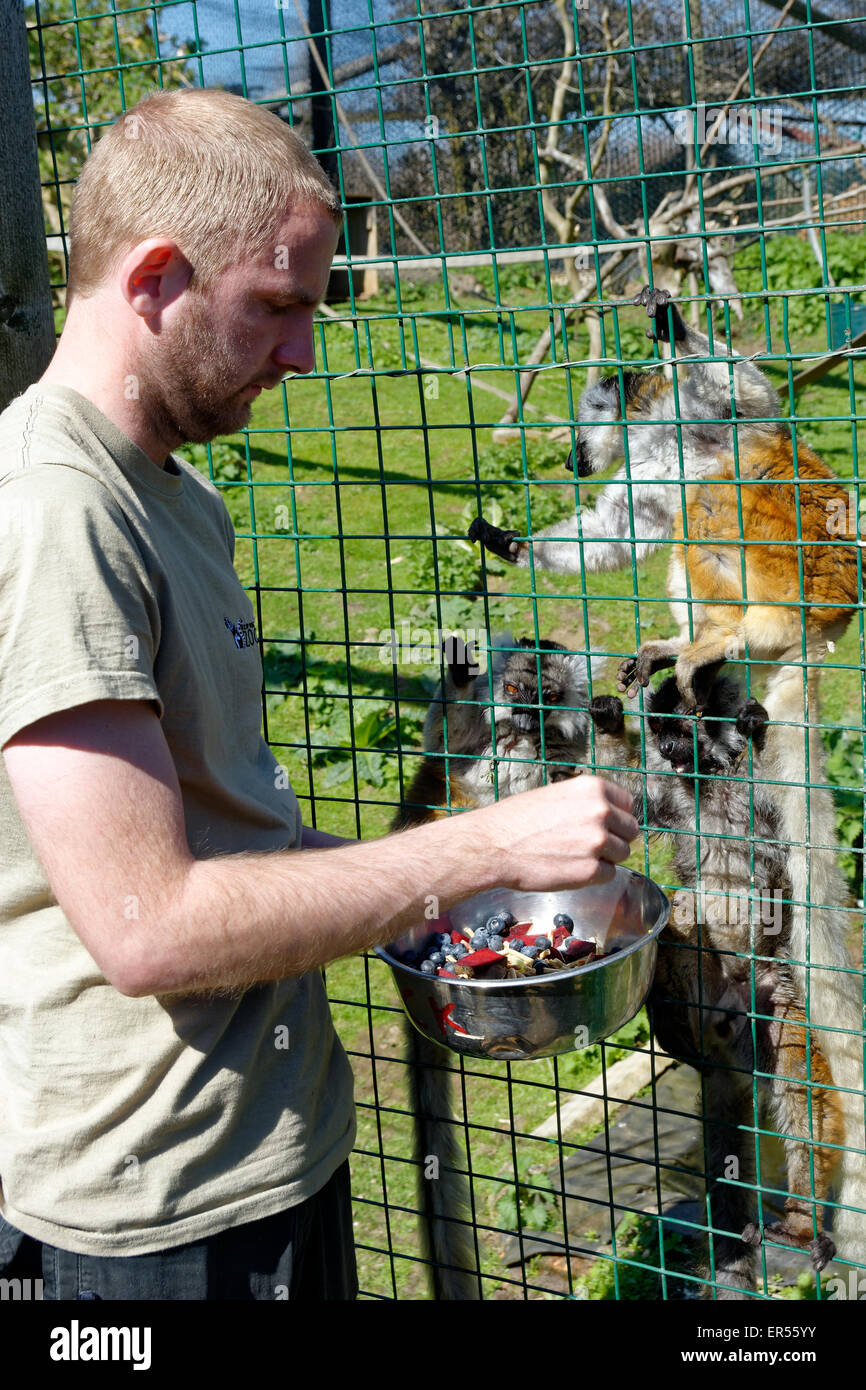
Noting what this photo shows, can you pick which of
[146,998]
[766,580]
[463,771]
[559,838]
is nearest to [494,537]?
[766,580]

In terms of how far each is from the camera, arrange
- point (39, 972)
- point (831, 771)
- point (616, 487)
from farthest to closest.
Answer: point (831, 771) < point (616, 487) < point (39, 972)

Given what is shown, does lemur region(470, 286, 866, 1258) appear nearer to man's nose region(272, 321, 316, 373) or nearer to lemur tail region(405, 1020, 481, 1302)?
→ lemur tail region(405, 1020, 481, 1302)

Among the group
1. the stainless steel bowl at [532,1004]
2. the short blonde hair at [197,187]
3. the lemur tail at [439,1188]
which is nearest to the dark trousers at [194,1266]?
the stainless steel bowl at [532,1004]

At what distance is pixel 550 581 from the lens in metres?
7.97

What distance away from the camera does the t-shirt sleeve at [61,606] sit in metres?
1.60

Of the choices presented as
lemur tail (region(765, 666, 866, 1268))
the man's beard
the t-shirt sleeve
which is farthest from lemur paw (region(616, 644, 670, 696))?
the t-shirt sleeve

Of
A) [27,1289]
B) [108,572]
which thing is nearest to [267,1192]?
[27,1289]

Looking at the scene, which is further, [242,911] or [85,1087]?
[85,1087]

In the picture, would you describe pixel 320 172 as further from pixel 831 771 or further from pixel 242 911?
pixel 831 771

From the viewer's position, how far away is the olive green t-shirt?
175cm

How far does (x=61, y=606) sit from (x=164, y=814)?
33 cm

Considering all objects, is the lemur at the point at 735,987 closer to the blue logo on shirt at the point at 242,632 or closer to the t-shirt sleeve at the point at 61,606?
the blue logo on shirt at the point at 242,632

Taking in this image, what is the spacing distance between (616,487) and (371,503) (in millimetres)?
4870

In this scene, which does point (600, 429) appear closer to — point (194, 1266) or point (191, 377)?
point (191, 377)
